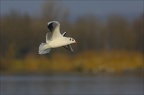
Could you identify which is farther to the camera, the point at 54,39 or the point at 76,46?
the point at 76,46

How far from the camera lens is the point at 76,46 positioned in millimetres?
66125

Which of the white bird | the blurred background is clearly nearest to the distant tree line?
the blurred background

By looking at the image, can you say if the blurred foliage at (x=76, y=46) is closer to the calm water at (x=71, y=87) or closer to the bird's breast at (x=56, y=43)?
the calm water at (x=71, y=87)

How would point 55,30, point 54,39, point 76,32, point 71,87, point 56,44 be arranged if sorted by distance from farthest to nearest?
point 76,32 < point 71,87 < point 55,30 < point 54,39 < point 56,44

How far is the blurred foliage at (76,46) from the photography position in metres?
55.9

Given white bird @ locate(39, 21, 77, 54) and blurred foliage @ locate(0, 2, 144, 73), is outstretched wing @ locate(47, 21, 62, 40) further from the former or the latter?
blurred foliage @ locate(0, 2, 144, 73)

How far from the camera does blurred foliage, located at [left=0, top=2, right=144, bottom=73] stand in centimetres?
5594

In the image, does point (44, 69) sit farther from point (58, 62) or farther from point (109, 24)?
point (109, 24)

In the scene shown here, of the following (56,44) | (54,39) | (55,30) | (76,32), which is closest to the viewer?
(56,44)

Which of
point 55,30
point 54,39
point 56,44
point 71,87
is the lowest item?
point 71,87

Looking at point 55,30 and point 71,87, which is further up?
point 55,30

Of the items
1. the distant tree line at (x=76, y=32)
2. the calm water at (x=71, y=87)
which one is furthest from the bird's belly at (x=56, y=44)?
the distant tree line at (x=76, y=32)

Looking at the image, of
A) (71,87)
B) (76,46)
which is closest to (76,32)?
(76,46)

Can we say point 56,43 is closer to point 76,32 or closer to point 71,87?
point 71,87
